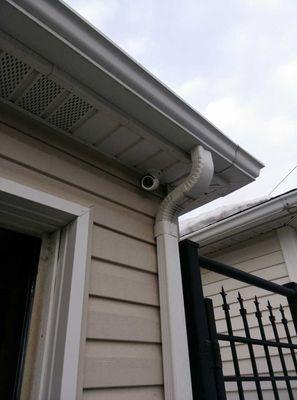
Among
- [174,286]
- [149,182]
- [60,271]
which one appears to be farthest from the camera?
[149,182]

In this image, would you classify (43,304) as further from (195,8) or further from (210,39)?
(210,39)

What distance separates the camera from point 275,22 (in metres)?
4.81

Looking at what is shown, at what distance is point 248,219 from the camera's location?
305 centimetres

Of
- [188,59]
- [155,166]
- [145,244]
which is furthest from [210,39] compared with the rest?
[145,244]

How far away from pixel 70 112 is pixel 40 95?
0.15 m

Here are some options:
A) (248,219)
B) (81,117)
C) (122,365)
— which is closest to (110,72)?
(81,117)

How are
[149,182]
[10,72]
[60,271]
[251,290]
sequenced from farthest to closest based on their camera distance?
[251,290], [149,182], [60,271], [10,72]

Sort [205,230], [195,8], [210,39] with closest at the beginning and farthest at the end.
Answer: [205,230] → [195,8] → [210,39]

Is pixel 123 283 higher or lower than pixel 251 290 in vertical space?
lower

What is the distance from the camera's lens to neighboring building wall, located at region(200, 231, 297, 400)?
9.91 feet

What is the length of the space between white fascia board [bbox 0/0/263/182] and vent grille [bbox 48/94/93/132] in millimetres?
104

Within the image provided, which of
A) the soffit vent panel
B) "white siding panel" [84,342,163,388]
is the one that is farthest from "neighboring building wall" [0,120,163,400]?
the soffit vent panel

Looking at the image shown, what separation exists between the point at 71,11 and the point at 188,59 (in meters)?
5.81

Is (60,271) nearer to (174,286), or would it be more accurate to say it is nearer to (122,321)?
(122,321)
